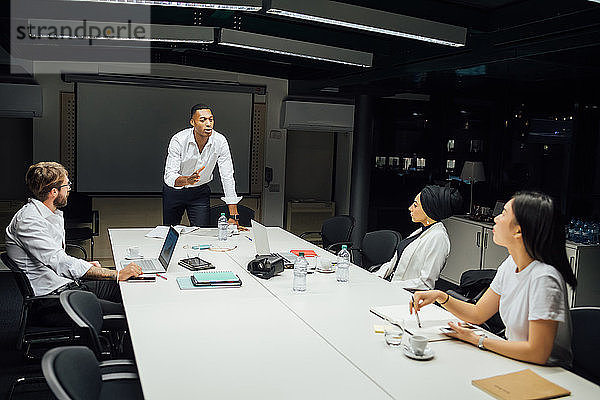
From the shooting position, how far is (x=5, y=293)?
20.5 feet

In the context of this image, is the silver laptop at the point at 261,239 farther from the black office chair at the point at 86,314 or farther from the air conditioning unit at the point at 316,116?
the air conditioning unit at the point at 316,116

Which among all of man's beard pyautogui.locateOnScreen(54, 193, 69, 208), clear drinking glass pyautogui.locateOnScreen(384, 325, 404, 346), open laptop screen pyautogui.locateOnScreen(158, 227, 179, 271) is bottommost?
clear drinking glass pyautogui.locateOnScreen(384, 325, 404, 346)

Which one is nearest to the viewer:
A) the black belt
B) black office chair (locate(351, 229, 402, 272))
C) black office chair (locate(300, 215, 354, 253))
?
the black belt

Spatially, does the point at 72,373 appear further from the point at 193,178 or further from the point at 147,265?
the point at 193,178

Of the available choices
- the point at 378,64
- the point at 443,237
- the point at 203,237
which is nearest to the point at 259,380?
the point at 443,237

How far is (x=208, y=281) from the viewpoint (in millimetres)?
3484

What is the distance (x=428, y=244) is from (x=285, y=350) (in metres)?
1.79

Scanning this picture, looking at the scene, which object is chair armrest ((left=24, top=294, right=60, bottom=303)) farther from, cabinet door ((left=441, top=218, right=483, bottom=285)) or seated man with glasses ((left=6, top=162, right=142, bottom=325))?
cabinet door ((left=441, top=218, right=483, bottom=285))

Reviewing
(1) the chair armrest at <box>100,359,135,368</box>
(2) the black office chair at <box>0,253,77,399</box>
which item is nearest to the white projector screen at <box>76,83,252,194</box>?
(2) the black office chair at <box>0,253,77,399</box>

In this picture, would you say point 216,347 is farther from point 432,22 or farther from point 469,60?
point 469,60

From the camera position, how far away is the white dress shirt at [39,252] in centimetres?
367

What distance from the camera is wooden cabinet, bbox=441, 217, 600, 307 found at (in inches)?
222

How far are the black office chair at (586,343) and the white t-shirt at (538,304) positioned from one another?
0.90ft

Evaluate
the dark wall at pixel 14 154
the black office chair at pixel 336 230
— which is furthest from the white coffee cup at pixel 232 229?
the dark wall at pixel 14 154
